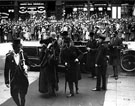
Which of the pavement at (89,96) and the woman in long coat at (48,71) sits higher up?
the woman in long coat at (48,71)

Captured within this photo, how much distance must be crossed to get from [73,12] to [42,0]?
4.15 m

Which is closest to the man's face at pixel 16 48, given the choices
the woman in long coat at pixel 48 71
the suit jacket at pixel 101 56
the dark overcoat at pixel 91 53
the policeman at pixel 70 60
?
the woman in long coat at pixel 48 71

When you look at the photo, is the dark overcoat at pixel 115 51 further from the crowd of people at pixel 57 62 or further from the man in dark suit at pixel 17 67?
the man in dark suit at pixel 17 67

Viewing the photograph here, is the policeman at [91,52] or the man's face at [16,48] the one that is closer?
the man's face at [16,48]

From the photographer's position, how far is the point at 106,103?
339 inches

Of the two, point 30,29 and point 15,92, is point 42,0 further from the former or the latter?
point 15,92

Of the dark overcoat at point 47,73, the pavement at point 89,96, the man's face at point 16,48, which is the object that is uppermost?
the man's face at point 16,48

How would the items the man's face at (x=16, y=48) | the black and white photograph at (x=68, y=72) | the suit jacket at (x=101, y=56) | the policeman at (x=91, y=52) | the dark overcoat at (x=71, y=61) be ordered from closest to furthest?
1. the man's face at (x=16, y=48)
2. the black and white photograph at (x=68, y=72)
3. the dark overcoat at (x=71, y=61)
4. the suit jacket at (x=101, y=56)
5. the policeman at (x=91, y=52)

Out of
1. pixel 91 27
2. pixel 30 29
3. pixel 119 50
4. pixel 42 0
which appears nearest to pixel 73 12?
pixel 42 0

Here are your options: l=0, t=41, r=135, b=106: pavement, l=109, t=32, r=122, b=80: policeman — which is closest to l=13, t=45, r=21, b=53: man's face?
l=0, t=41, r=135, b=106: pavement

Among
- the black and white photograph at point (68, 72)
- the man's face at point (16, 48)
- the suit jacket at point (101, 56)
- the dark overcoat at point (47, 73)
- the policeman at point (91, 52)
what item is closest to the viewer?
the man's face at point (16, 48)

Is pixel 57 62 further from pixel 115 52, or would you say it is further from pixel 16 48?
pixel 115 52

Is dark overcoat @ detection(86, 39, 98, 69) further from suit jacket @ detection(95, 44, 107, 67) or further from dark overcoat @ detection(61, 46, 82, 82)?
dark overcoat @ detection(61, 46, 82, 82)

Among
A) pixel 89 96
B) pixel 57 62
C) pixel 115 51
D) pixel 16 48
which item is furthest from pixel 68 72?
pixel 115 51
